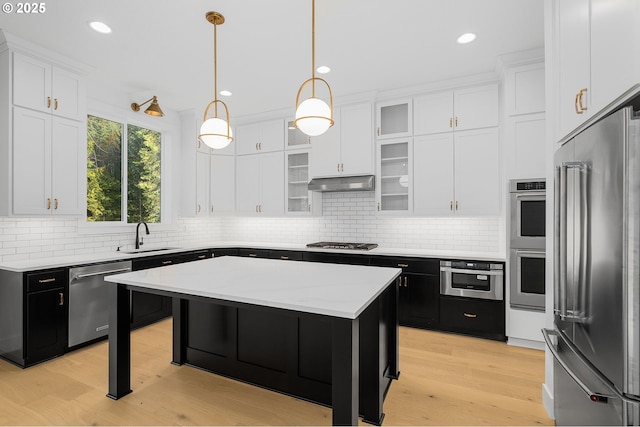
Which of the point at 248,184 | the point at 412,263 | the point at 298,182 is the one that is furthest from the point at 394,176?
the point at 248,184

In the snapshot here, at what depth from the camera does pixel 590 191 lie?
4.79 ft

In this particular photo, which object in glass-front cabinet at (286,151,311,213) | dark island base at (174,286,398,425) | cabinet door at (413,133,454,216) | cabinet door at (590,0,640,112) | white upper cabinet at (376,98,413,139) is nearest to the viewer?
cabinet door at (590,0,640,112)

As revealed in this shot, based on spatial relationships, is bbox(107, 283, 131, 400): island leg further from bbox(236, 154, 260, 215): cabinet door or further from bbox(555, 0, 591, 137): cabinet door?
bbox(555, 0, 591, 137): cabinet door

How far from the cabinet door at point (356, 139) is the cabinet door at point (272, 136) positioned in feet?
3.36

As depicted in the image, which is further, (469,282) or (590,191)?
(469,282)

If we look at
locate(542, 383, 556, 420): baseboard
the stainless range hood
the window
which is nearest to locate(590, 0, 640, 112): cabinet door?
locate(542, 383, 556, 420): baseboard

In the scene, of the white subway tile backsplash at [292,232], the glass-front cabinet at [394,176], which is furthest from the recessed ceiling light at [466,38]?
the white subway tile backsplash at [292,232]

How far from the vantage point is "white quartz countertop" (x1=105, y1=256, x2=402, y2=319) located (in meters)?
1.65

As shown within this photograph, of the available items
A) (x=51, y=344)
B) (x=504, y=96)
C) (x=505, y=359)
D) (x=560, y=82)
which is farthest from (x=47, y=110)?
(x=505, y=359)

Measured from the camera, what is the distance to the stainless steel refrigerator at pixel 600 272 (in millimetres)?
1200

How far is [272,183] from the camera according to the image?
5.00 meters

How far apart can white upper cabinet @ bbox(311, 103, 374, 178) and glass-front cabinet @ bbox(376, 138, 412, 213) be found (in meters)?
0.18

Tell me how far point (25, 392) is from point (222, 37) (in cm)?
323

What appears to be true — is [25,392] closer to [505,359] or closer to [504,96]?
[505,359]
